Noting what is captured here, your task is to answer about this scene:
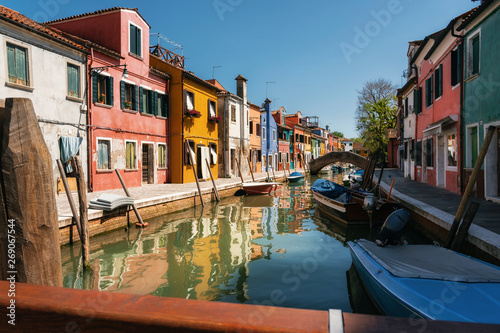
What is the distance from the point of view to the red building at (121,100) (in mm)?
13539

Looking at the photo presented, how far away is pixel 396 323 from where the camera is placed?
828 mm

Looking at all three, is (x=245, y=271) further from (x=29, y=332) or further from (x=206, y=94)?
(x=206, y=94)

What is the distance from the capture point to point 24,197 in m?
1.42

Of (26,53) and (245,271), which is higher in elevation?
(26,53)

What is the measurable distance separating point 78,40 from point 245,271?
1210 cm

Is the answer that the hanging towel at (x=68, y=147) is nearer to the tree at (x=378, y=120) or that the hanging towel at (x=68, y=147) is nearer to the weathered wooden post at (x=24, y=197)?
the weathered wooden post at (x=24, y=197)

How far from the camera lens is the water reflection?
5387 millimetres

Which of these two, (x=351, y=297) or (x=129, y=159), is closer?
(x=351, y=297)

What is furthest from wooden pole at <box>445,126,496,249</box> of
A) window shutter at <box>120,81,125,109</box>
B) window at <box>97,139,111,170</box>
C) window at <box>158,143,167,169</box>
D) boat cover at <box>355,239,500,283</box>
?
window at <box>158,143,167,169</box>

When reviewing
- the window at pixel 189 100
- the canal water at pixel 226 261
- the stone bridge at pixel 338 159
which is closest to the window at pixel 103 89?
the window at pixel 189 100

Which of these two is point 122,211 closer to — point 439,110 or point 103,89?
point 103,89

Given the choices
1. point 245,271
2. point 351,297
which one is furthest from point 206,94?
point 351,297

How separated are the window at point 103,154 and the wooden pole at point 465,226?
41.6 feet

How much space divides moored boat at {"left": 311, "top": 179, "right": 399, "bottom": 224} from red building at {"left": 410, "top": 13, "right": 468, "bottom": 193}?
3.53 metres
